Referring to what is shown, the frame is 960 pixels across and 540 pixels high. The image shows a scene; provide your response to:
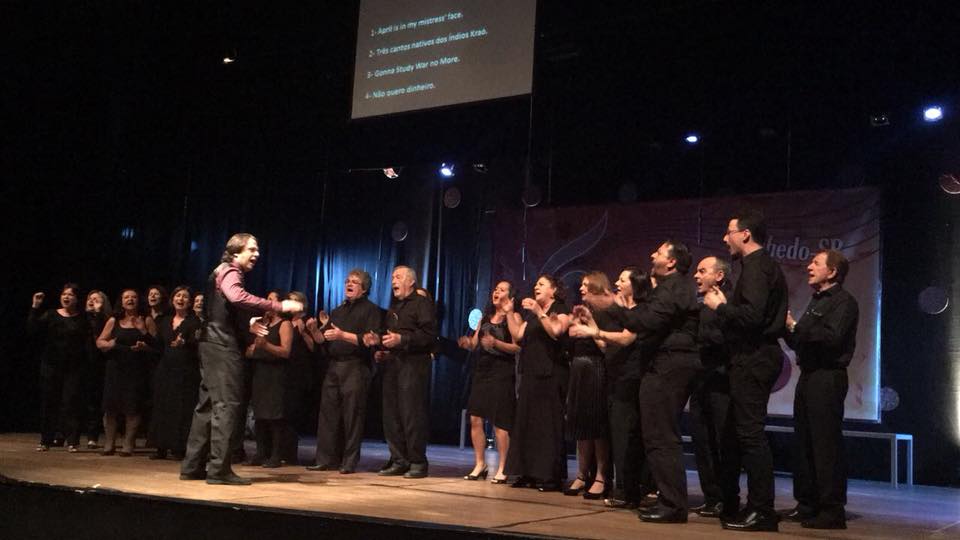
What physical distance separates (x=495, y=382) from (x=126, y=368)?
3313 millimetres

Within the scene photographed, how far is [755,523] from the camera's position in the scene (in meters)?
4.41

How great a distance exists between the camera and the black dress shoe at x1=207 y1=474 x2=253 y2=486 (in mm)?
5492

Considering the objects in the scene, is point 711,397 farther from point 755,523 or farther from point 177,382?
point 177,382

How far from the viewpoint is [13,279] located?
1015 centimetres

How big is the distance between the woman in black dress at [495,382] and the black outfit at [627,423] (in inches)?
53.1

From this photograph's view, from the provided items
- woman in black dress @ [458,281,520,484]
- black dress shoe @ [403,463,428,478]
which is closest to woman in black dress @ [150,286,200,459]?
black dress shoe @ [403,463,428,478]

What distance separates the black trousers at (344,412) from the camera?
675 centimetres

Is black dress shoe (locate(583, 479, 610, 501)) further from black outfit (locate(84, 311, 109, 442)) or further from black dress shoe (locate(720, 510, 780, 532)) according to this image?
black outfit (locate(84, 311, 109, 442))

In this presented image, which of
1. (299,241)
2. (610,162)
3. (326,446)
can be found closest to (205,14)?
(299,241)

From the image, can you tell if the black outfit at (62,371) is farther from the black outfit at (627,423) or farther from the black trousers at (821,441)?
the black trousers at (821,441)

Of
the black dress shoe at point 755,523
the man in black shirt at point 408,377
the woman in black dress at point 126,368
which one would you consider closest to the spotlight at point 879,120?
the man in black shirt at point 408,377

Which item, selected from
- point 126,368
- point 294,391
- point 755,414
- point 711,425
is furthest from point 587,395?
point 126,368

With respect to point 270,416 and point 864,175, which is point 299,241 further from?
point 864,175

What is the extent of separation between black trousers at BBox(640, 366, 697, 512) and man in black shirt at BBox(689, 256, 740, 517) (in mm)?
228
